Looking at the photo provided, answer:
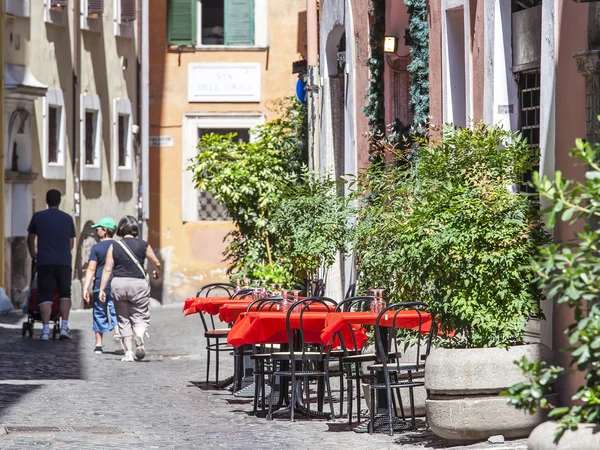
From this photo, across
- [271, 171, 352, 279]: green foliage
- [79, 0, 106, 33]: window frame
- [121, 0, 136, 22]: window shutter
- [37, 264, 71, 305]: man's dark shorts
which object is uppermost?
[121, 0, 136, 22]: window shutter

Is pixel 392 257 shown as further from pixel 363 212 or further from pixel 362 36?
pixel 362 36

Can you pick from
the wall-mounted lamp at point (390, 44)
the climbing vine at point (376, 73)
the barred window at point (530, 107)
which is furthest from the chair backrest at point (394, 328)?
the climbing vine at point (376, 73)

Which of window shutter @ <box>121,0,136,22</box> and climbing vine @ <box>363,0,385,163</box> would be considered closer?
climbing vine @ <box>363,0,385,163</box>

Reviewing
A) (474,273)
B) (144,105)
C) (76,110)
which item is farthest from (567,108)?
(144,105)

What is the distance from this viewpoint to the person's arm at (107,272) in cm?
1586

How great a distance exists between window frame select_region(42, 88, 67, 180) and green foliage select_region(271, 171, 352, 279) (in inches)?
406

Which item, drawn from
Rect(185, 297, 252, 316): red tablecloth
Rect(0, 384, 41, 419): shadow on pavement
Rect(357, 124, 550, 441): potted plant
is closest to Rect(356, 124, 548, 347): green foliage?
Rect(357, 124, 550, 441): potted plant

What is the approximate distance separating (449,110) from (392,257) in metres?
3.50

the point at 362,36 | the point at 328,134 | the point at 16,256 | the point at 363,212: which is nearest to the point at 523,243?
the point at 363,212

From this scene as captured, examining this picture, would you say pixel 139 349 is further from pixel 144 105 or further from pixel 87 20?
pixel 144 105

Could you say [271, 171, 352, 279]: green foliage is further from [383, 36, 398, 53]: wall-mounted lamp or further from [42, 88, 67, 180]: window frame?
[42, 88, 67, 180]: window frame

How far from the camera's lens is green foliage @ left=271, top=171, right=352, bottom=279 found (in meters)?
15.2

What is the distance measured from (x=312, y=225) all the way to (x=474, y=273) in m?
6.45

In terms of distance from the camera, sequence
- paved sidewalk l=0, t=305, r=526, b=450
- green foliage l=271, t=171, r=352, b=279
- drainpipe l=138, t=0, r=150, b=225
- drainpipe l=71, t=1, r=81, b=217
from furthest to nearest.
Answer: drainpipe l=138, t=0, r=150, b=225
drainpipe l=71, t=1, r=81, b=217
green foliage l=271, t=171, r=352, b=279
paved sidewalk l=0, t=305, r=526, b=450
